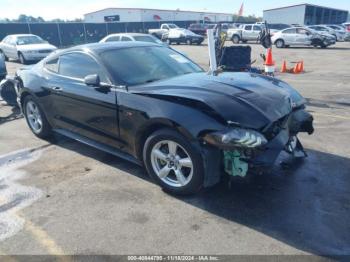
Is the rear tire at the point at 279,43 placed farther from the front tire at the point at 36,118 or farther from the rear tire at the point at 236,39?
the front tire at the point at 36,118

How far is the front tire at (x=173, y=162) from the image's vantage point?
362 cm

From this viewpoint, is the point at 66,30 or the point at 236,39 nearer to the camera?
the point at 236,39

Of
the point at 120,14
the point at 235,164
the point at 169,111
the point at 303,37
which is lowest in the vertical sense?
the point at 303,37

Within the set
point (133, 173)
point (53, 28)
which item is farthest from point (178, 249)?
point (53, 28)

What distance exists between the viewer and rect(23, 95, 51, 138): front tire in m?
5.82

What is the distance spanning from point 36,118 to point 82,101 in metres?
1.74

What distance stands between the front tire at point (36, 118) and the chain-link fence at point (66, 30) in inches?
1144

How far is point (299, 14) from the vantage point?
65.4 meters

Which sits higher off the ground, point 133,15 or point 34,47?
point 133,15

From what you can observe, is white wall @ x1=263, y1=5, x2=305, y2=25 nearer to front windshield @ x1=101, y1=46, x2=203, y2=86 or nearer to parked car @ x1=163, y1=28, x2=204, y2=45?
parked car @ x1=163, y1=28, x2=204, y2=45

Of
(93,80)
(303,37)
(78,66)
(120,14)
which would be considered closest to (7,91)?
(78,66)

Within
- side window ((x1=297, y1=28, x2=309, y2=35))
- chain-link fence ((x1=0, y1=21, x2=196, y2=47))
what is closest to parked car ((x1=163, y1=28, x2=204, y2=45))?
side window ((x1=297, y1=28, x2=309, y2=35))

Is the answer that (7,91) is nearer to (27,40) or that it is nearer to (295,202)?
(295,202)

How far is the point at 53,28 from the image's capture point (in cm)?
3619
